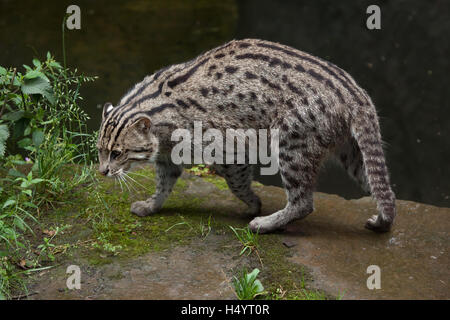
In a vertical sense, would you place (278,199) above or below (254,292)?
above

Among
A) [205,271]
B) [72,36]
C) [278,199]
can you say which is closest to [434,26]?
[278,199]

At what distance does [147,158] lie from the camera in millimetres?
5207

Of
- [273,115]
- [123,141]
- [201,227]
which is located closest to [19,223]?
[123,141]

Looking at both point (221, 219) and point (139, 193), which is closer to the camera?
point (221, 219)

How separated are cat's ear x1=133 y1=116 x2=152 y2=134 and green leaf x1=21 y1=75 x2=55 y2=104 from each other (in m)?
0.73

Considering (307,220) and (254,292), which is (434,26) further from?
(254,292)

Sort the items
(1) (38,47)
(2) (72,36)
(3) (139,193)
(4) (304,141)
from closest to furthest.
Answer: (4) (304,141)
(3) (139,193)
(1) (38,47)
(2) (72,36)

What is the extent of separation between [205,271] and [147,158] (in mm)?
1200

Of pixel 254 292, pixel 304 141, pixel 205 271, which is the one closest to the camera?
pixel 254 292

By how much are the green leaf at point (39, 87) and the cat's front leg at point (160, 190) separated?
3.84 feet

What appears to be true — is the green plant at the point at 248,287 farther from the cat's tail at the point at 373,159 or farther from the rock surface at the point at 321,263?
the cat's tail at the point at 373,159
